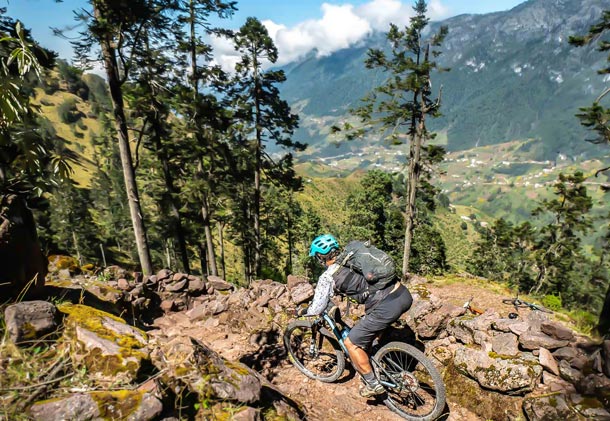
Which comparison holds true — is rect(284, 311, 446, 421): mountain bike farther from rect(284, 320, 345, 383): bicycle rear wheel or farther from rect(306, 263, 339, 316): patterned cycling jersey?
rect(306, 263, 339, 316): patterned cycling jersey

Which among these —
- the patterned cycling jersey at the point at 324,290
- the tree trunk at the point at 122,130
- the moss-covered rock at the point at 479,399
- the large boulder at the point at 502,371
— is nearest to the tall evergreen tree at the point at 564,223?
the large boulder at the point at 502,371

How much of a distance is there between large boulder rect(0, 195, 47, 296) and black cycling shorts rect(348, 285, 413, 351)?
527 centimetres

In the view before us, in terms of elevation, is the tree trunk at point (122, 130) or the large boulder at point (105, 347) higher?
the tree trunk at point (122, 130)

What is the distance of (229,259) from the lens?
72.8 m

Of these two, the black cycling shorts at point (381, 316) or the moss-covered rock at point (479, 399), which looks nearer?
the black cycling shorts at point (381, 316)

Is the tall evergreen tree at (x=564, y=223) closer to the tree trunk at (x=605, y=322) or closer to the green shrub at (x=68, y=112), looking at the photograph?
the tree trunk at (x=605, y=322)

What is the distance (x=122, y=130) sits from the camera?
37.4 feet

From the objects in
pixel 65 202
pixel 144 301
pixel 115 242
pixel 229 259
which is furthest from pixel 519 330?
pixel 115 242

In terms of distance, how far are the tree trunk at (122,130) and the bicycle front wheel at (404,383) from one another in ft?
32.9

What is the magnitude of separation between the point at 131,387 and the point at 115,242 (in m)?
82.4

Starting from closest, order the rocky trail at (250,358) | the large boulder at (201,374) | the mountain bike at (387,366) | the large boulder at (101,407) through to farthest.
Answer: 1. the large boulder at (101,407)
2. the rocky trail at (250,358)
3. the large boulder at (201,374)
4. the mountain bike at (387,366)

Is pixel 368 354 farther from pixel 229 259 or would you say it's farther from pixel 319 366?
pixel 229 259

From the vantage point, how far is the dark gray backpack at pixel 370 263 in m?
5.39

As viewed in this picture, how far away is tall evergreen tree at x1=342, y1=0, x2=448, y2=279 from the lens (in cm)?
1817
